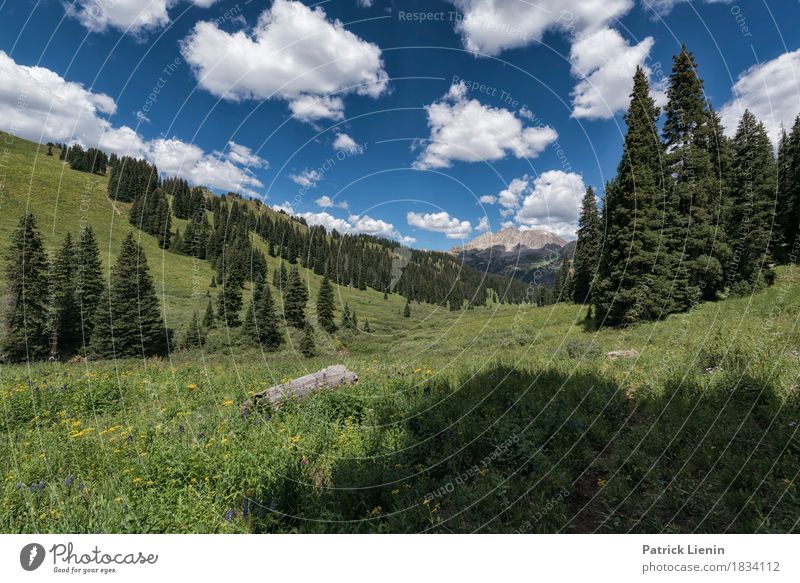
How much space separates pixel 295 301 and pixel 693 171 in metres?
47.2

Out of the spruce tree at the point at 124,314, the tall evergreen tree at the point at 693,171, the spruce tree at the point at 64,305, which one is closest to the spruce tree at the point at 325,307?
the spruce tree at the point at 124,314

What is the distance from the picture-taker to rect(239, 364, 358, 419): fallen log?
7484 millimetres

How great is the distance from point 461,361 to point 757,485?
7740mm

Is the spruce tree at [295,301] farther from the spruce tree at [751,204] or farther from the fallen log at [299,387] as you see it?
the spruce tree at [751,204]

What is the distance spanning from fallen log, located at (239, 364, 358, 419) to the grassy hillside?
298 millimetres

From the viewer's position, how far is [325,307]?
186 feet

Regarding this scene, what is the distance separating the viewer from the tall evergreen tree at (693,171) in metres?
26.0

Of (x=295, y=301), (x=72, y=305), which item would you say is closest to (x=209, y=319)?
(x=295, y=301)

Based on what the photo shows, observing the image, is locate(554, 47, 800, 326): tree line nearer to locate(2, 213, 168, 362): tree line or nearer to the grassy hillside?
the grassy hillside

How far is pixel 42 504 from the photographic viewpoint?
442 centimetres

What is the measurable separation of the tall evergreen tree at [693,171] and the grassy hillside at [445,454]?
2191 centimetres
